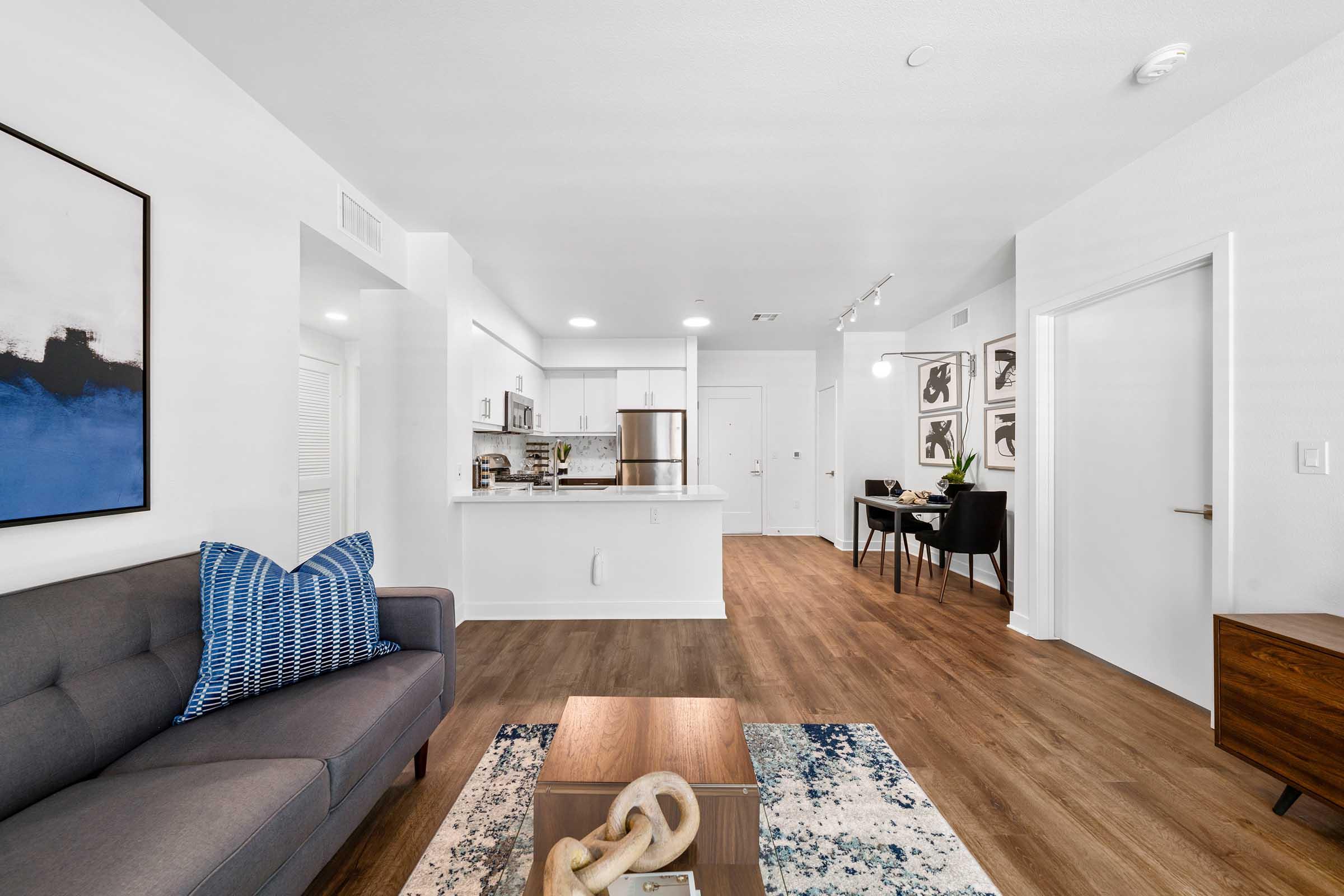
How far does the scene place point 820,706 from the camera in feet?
8.58

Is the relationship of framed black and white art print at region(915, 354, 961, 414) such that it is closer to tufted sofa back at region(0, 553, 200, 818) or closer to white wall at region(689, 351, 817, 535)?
white wall at region(689, 351, 817, 535)

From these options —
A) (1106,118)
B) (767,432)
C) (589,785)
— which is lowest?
(589,785)

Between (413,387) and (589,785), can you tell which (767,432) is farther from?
(589,785)

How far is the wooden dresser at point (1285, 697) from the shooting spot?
1622mm

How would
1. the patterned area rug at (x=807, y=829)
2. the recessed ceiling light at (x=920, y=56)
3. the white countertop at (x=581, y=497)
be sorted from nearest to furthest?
the patterned area rug at (x=807, y=829) < the recessed ceiling light at (x=920, y=56) < the white countertop at (x=581, y=497)

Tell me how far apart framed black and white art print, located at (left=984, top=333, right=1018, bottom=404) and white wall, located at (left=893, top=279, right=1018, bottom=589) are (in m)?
0.06

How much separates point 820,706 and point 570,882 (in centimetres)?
202

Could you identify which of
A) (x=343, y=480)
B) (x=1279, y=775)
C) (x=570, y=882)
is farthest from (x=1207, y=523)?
(x=343, y=480)

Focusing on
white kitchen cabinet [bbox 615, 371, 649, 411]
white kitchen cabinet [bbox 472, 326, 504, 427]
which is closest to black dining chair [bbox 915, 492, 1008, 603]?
white kitchen cabinet [bbox 615, 371, 649, 411]

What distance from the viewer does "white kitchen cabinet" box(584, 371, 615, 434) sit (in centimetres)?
686

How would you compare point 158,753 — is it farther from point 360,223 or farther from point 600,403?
point 600,403

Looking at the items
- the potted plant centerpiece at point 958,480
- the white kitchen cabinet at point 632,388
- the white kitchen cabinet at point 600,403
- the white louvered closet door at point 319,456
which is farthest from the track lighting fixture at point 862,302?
the white louvered closet door at point 319,456

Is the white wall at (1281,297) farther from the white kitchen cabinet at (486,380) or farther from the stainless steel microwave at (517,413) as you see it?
the stainless steel microwave at (517,413)

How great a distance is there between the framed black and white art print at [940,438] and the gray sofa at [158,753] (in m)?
5.06
